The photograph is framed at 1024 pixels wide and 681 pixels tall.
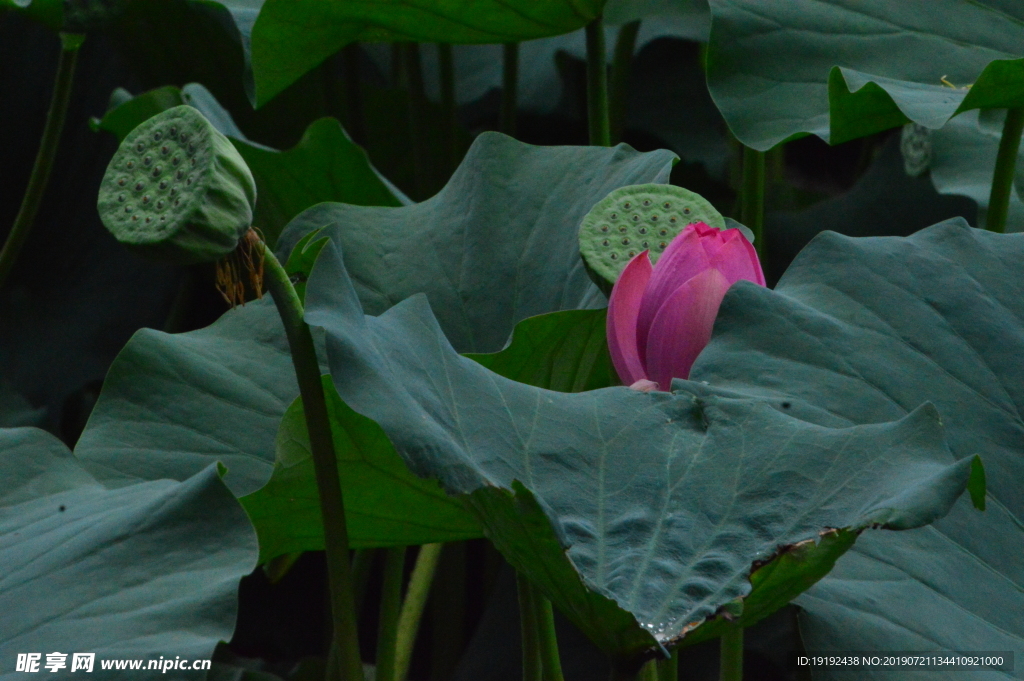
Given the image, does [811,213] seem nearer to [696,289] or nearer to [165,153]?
[696,289]

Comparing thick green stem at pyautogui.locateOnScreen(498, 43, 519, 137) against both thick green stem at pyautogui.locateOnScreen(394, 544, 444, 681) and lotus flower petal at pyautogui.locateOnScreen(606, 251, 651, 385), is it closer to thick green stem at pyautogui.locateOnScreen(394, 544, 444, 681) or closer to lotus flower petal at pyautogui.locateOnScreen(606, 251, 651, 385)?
thick green stem at pyautogui.locateOnScreen(394, 544, 444, 681)

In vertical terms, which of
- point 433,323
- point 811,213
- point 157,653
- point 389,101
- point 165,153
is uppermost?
point 165,153

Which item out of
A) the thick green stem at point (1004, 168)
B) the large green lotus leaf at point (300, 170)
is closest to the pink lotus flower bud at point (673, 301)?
the thick green stem at point (1004, 168)

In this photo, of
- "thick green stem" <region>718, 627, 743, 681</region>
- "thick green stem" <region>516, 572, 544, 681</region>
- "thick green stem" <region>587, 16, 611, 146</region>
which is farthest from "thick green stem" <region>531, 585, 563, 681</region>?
"thick green stem" <region>587, 16, 611, 146</region>

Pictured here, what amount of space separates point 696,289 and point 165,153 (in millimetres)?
350

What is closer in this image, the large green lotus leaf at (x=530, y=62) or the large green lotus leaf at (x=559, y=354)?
the large green lotus leaf at (x=559, y=354)

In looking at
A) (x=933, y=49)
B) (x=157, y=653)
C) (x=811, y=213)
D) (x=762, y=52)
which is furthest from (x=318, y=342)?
(x=811, y=213)

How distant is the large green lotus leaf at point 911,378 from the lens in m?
0.63

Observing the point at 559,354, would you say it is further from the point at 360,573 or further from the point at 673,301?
the point at 360,573

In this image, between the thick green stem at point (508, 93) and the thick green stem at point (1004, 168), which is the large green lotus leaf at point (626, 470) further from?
the thick green stem at point (508, 93)

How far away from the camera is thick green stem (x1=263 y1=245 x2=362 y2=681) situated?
0.59m

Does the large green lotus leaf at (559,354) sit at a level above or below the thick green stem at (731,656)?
above

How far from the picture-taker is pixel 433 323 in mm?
667

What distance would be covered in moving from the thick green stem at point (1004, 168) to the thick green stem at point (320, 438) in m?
0.71
